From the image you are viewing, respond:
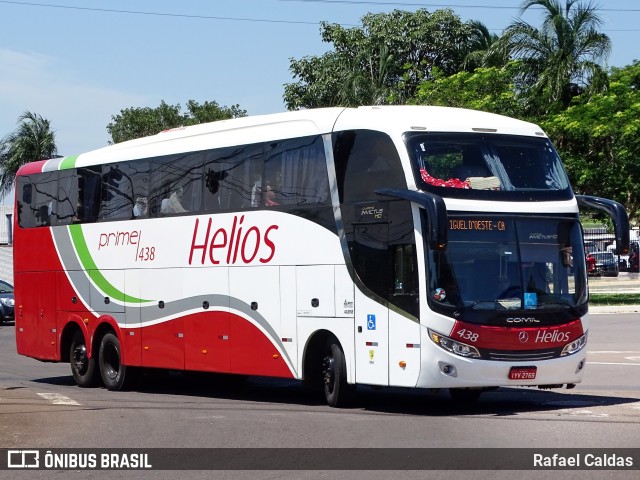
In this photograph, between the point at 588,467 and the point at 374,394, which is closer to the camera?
the point at 588,467

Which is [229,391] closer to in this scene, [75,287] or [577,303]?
[75,287]

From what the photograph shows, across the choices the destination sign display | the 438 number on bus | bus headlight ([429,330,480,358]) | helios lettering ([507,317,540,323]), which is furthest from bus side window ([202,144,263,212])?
helios lettering ([507,317,540,323])

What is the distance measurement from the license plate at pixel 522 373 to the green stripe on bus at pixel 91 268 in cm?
771

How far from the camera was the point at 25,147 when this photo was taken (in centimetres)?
5847

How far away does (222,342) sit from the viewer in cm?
1788

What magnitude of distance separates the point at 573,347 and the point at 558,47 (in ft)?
96.8

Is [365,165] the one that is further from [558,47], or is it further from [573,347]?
[558,47]

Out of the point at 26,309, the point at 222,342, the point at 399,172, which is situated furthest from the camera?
the point at 26,309

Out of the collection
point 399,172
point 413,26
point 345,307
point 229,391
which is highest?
point 413,26

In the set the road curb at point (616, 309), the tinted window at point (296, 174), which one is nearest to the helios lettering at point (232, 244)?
the tinted window at point (296, 174)

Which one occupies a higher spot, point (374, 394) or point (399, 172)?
point (399, 172)

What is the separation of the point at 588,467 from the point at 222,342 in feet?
28.2

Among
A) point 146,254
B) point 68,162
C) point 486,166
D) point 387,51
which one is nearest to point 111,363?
point 146,254

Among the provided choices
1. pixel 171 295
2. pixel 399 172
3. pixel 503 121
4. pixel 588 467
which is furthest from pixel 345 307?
pixel 588 467
